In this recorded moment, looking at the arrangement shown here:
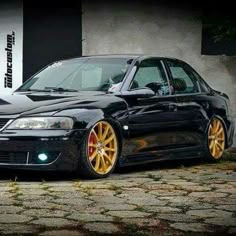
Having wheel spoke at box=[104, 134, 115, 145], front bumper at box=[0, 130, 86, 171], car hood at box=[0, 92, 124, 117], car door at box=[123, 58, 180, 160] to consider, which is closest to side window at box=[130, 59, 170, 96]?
car door at box=[123, 58, 180, 160]

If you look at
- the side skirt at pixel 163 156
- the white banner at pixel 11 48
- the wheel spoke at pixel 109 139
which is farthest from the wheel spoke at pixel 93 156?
the white banner at pixel 11 48

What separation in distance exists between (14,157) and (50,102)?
2.16ft

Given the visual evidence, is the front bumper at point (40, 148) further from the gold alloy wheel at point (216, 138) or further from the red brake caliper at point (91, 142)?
the gold alloy wheel at point (216, 138)

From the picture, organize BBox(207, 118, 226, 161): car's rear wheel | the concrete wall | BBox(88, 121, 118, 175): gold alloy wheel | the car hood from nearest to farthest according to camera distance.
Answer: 1. the car hood
2. BBox(88, 121, 118, 175): gold alloy wheel
3. BBox(207, 118, 226, 161): car's rear wheel
4. the concrete wall

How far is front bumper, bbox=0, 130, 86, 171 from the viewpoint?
6.74m

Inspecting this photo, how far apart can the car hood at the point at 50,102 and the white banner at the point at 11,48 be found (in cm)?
460

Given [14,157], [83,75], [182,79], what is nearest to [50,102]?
[14,157]

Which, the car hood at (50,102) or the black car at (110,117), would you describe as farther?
the car hood at (50,102)

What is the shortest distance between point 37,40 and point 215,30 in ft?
9.77

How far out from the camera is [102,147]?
7.14 m

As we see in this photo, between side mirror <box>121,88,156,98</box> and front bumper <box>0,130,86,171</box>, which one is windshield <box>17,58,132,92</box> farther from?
front bumper <box>0,130,86,171</box>

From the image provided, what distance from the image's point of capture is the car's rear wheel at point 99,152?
22.7ft

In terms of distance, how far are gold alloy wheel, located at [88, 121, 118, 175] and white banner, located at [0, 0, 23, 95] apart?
522cm

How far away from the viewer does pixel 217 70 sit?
40.7ft
